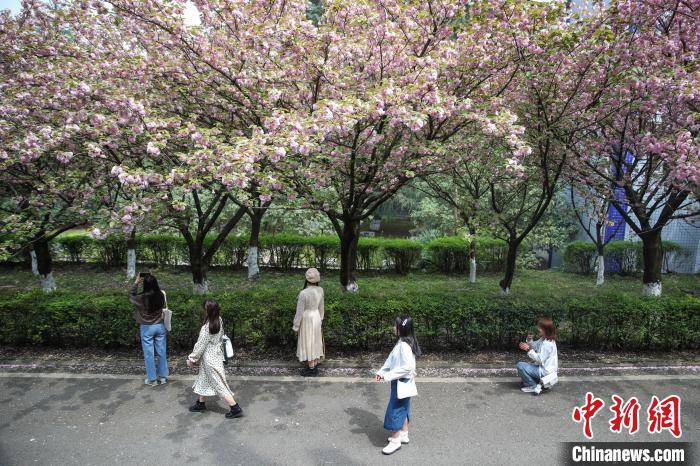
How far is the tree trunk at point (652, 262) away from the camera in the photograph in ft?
27.5

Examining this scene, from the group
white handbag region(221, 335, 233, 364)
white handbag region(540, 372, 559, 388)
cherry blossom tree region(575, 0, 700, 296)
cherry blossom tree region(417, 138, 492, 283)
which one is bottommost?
white handbag region(540, 372, 559, 388)

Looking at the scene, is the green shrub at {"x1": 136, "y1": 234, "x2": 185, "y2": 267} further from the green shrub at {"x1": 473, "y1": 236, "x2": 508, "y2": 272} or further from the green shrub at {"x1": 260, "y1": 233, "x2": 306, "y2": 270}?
the green shrub at {"x1": 473, "y1": 236, "x2": 508, "y2": 272}

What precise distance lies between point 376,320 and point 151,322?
10.6ft

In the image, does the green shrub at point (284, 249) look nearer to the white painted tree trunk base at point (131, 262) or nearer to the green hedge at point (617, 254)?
the white painted tree trunk base at point (131, 262)

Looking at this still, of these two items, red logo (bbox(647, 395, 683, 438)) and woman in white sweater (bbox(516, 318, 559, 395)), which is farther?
woman in white sweater (bbox(516, 318, 559, 395))

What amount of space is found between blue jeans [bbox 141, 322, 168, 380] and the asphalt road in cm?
23

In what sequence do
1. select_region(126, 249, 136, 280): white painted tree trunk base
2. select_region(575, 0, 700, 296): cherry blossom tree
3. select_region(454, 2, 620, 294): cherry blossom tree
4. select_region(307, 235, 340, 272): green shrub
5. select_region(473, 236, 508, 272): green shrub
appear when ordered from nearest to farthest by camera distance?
select_region(575, 0, 700, 296): cherry blossom tree
select_region(454, 2, 620, 294): cherry blossom tree
select_region(126, 249, 136, 280): white painted tree trunk base
select_region(307, 235, 340, 272): green shrub
select_region(473, 236, 508, 272): green shrub

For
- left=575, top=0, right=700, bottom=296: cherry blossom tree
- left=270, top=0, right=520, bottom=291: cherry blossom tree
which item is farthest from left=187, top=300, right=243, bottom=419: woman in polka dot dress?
left=575, top=0, right=700, bottom=296: cherry blossom tree

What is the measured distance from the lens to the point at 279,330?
646 cm

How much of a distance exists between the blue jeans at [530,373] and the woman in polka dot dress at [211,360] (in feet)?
12.0

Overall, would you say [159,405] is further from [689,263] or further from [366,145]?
[689,263]

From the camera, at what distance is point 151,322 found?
5.58 meters

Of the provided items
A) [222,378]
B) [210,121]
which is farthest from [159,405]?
[210,121]

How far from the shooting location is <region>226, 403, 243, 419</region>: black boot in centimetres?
486
